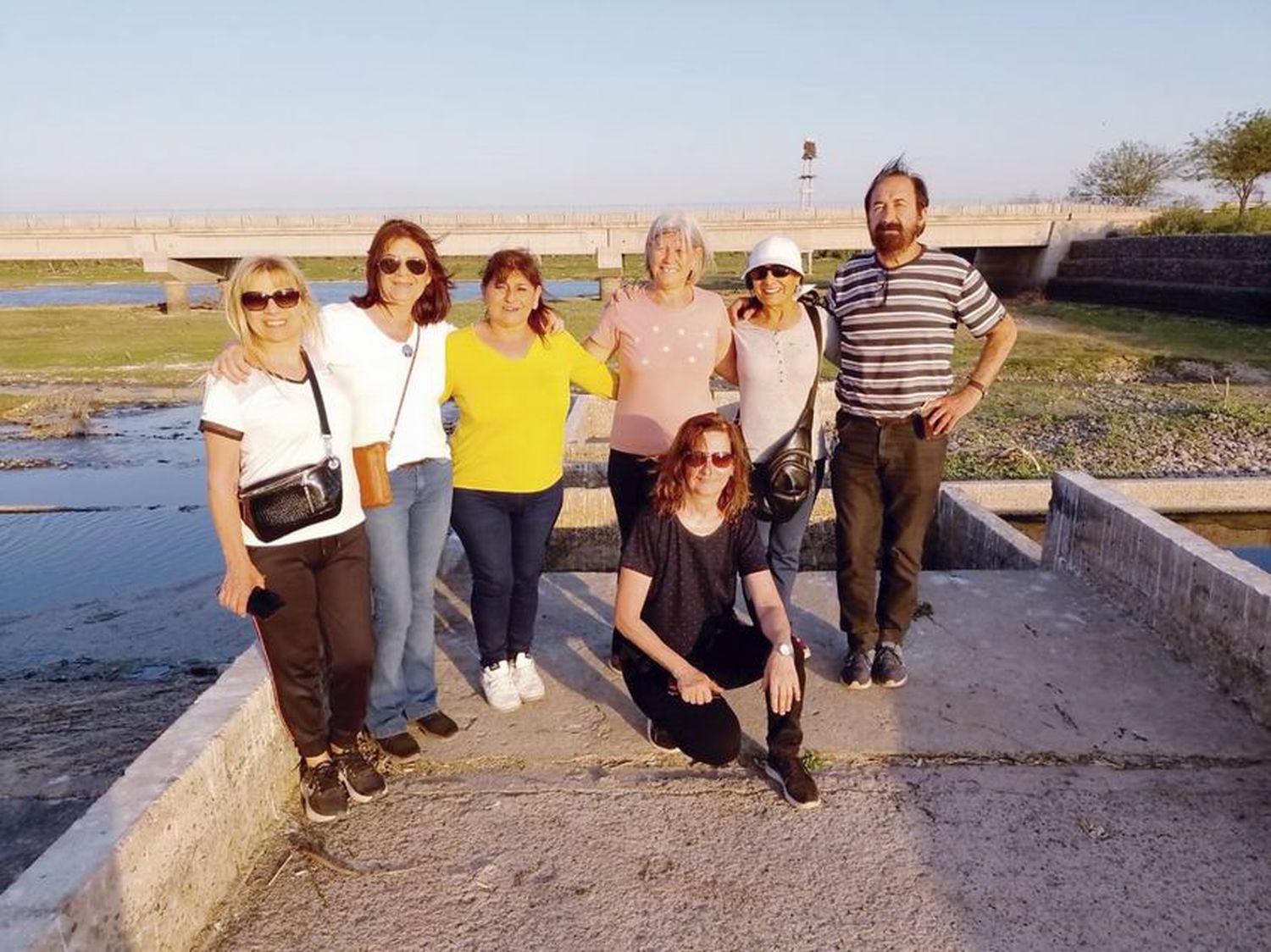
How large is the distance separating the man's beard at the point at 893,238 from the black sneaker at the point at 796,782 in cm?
205

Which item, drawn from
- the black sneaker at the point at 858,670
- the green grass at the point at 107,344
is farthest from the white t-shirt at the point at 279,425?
the green grass at the point at 107,344

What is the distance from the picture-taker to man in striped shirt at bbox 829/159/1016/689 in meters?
3.57

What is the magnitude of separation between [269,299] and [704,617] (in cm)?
189

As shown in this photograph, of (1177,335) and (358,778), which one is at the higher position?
(358,778)

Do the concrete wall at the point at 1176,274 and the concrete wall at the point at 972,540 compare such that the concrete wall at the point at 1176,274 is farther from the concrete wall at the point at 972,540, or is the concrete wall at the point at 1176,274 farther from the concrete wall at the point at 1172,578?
the concrete wall at the point at 1172,578

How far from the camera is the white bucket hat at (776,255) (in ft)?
11.3

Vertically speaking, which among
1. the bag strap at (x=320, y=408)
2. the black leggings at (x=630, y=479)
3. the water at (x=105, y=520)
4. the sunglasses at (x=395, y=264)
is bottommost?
the water at (x=105, y=520)

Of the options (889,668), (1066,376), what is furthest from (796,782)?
(1066,376)

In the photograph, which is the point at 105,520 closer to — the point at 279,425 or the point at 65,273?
the point at 279,425

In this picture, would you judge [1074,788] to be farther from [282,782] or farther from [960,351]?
[960,351]

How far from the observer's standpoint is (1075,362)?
1922cm

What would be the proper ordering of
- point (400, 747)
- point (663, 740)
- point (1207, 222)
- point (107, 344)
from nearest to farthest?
1. point (400, 747)
2. point (663, 740)
3. point (107, 344)
4. point (1207, 222)

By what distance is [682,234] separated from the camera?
351 cm

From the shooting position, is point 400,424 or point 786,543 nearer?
point 400,424
